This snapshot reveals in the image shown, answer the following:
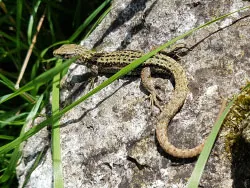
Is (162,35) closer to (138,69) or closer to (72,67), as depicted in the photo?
(138,69)

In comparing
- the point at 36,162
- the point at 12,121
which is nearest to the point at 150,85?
the point at 36,162

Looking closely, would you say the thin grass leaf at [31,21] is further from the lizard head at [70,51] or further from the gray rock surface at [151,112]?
the gray rock surface at [151,112]

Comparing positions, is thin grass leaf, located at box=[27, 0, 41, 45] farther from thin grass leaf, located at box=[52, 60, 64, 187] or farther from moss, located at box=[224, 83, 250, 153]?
moss, located at box=[224, 83, 250, 153]

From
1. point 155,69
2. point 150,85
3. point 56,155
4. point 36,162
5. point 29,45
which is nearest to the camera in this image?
point 56,155

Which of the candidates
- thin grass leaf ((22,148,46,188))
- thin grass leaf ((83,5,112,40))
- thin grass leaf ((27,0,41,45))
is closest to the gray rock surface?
thin grass leaf ((22,148,46,188))

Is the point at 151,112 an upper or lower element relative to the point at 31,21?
lower

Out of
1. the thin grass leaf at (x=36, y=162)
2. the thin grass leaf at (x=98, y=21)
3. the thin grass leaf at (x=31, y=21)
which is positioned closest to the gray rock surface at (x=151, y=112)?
the thin grass leaf at (x=36, y=162)

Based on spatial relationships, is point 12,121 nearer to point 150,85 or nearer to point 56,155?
point 56,155

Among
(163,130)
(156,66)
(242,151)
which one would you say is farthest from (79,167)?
(242,151)
